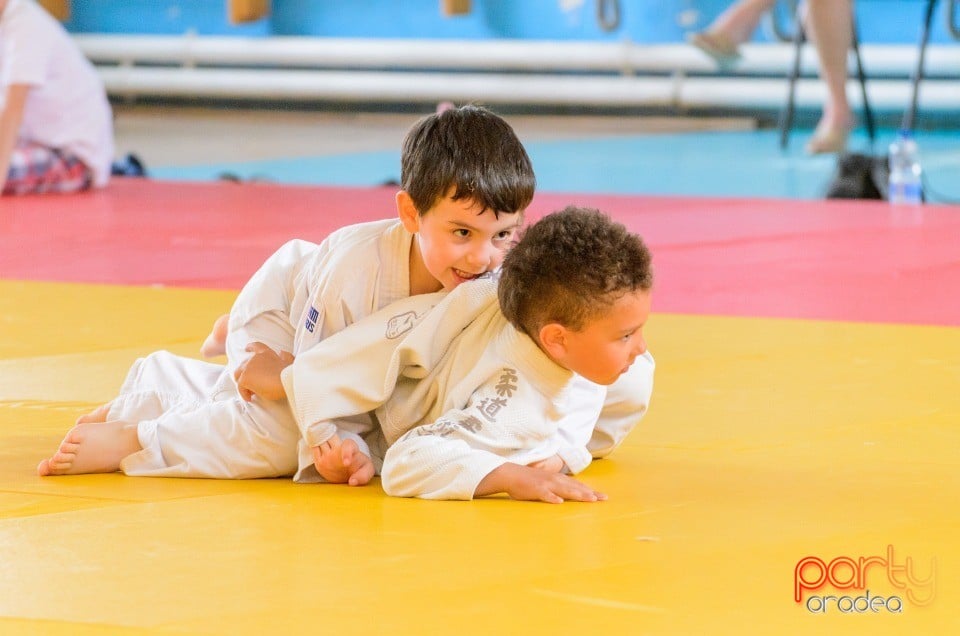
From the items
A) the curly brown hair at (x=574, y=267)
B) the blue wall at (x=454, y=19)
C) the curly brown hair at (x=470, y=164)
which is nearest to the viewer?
the curly brown hair at (x=574, y=267)

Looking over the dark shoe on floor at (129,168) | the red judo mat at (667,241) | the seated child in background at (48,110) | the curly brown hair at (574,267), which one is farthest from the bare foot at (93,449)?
the dark shoe on floor at (129,168)

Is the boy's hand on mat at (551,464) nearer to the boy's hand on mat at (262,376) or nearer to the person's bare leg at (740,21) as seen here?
the boy's hand on mat at (262,376)

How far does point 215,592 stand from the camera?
1.46 metres

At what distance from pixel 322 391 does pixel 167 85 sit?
7.71 m

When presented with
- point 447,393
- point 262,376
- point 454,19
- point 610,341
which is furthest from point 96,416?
point 454,19

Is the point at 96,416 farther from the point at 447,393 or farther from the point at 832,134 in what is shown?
the point at 832,134

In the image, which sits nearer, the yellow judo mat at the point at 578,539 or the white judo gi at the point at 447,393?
the yellow judo mat at the point at 578,539

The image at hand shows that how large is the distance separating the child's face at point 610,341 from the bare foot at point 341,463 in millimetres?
319

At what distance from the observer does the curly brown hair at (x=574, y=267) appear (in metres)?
1.81

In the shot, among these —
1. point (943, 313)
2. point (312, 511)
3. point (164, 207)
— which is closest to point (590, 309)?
point (312, 511)

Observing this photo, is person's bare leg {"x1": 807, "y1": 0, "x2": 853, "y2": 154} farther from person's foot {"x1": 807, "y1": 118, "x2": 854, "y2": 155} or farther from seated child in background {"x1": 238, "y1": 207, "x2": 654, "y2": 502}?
seated child in background {"x1": 238, "y1": 207, "x2": 654, "y2": 502}

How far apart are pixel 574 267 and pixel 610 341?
11cm

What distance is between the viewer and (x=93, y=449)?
203 cm

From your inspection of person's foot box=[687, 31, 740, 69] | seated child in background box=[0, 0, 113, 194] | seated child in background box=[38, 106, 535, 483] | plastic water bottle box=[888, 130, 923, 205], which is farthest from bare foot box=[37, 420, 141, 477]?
person's foot box=[687, 31, 740, 69]
